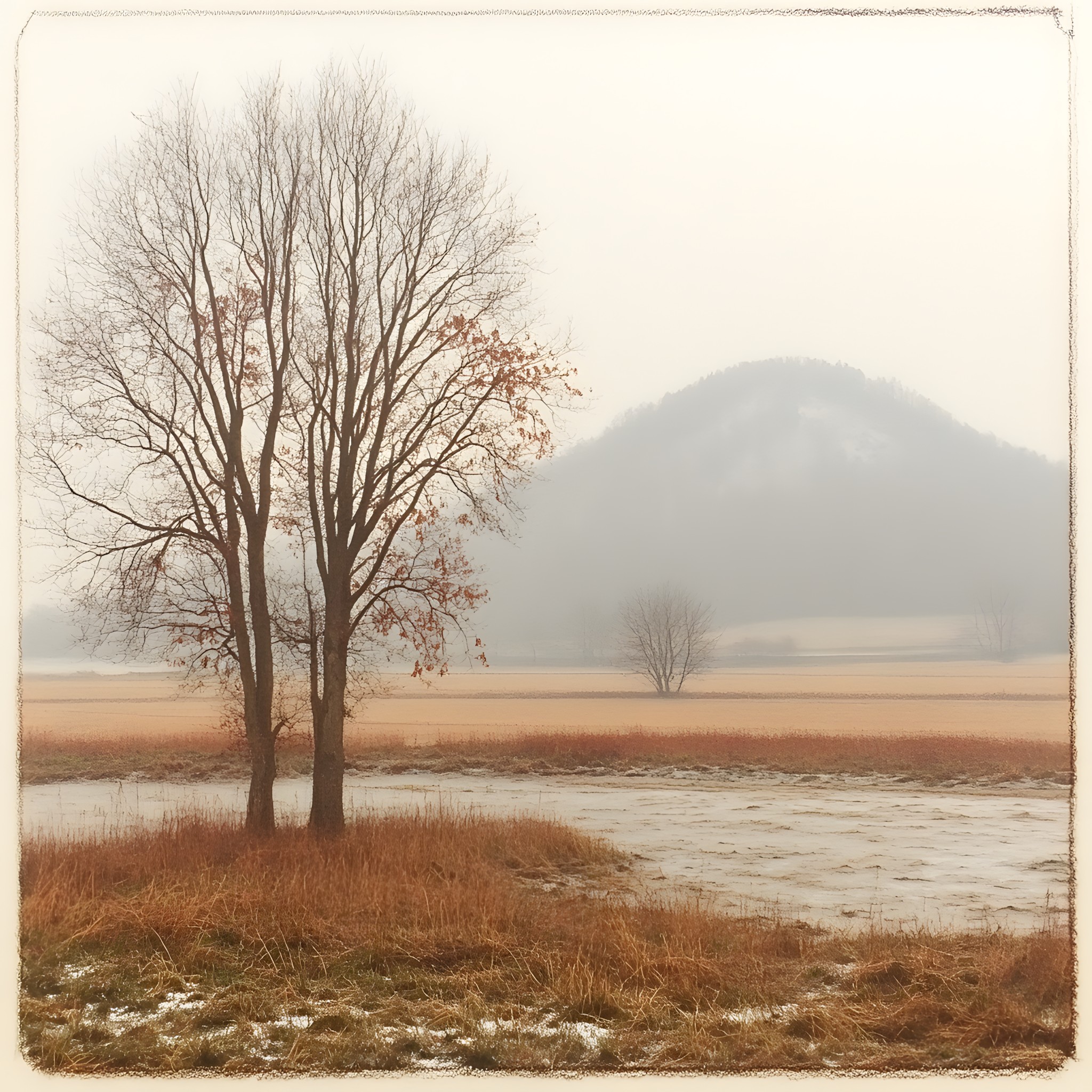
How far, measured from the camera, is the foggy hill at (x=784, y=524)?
6.30m

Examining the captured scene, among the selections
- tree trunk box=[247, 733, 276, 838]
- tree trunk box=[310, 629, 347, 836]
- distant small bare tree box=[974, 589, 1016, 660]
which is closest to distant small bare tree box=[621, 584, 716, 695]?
distant small bare tree box=[974, 589, 1016, 660]

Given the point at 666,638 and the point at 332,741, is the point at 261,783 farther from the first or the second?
the point at 666,638

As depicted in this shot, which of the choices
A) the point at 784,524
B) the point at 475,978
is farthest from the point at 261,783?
the point at 784,524

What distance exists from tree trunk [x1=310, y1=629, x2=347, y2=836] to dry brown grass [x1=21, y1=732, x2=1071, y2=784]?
0.11 m

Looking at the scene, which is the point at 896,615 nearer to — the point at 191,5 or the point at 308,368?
the point at 308,368

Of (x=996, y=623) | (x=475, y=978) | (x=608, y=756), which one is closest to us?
(x=475, y=978)

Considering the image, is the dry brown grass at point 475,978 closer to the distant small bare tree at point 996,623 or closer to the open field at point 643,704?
the open field at point 643,704

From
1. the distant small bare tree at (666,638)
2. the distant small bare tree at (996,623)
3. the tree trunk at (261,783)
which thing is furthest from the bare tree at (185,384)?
the distant small bare tree at (996,623)

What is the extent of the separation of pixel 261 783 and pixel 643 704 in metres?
3.07

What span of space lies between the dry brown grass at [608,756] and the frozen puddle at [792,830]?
123 mm

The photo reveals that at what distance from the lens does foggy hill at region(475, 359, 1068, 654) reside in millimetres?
6301

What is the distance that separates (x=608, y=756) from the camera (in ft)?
24.3

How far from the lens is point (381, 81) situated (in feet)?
21.4

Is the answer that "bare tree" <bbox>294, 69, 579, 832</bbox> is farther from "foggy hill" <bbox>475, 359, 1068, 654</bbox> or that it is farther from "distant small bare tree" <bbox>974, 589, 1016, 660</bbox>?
"distant small bare tree" <bbox>974, 589, 1016, 660</bbox>
